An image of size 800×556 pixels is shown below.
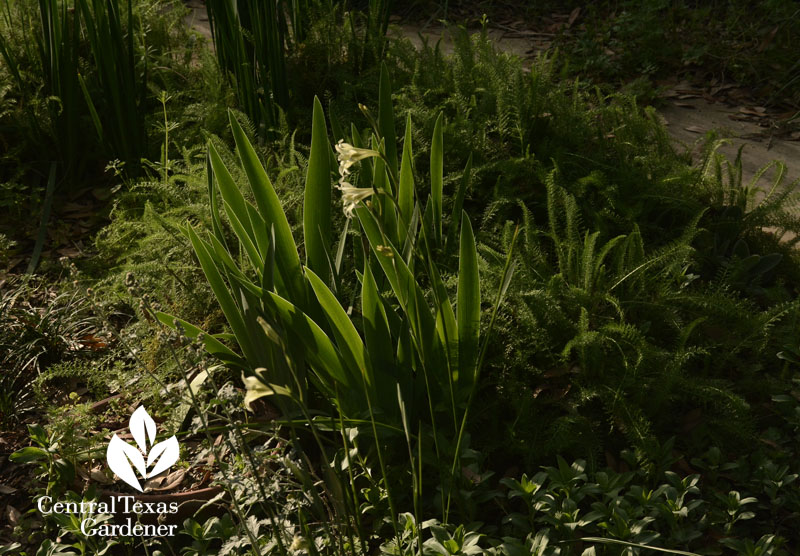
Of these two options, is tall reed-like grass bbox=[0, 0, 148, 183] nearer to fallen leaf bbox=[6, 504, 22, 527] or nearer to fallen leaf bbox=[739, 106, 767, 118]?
fallen leaf bbox=[6, 504, 22, 527]

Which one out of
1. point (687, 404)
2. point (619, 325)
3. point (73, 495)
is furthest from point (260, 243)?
point (687, 404)

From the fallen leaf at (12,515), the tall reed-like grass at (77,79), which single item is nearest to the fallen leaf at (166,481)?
the fallen leaf at (12,515)

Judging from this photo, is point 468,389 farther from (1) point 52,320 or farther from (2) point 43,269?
(2) point 43,269

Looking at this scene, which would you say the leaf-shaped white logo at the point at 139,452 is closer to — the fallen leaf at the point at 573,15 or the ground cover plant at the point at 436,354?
the ground cover plant at the point at 436,354

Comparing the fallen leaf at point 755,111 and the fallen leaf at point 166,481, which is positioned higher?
the fallen leaf at point 755,111

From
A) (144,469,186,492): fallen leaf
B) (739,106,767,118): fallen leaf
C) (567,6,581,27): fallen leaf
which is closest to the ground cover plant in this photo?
(144,469,186,492): fallen leaf

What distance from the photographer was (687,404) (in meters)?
2.02

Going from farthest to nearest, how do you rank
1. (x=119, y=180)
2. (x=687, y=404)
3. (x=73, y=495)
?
(x=119, y=180)
(x=687, y=404)
(x=73, y=495)

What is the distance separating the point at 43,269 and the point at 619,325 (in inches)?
86.5

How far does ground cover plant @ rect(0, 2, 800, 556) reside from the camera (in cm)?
159

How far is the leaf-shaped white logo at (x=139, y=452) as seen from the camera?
1.81 m

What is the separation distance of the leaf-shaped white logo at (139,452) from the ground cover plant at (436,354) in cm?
4

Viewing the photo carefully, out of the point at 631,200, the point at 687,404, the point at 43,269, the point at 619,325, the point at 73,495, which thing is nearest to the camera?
the point at 73,495

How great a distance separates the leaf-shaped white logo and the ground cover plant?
4 centimetres
